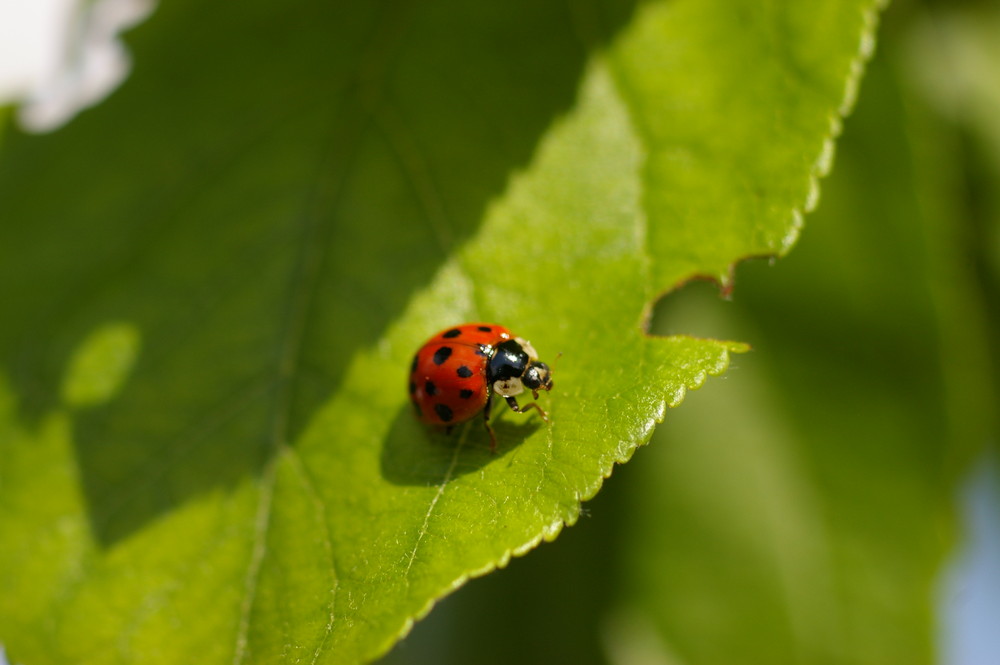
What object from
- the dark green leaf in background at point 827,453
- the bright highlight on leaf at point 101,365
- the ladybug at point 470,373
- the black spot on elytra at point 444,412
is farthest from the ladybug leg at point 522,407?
the dark green leaf in background at point 827,453

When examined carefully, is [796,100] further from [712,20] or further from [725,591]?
[725,591]

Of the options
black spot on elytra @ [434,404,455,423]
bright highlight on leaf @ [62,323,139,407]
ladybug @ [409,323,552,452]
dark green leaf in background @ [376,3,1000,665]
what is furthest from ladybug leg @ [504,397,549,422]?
dark green leaf in background @ [376,3,1000,665]

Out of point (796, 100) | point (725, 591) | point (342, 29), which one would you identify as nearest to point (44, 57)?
point (342, 29)

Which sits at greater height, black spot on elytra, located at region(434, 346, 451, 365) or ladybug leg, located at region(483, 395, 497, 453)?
black spot on elytra, located at region(434, 346, 451, 365)

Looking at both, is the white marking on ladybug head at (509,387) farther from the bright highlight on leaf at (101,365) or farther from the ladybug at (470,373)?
the bright highlight on leaf at (101,365)

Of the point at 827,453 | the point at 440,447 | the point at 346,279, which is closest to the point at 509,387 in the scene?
the point at 440,447

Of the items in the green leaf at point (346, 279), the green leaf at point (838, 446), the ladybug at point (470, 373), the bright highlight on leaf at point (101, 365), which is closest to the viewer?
the green leaf at point (346, 279)

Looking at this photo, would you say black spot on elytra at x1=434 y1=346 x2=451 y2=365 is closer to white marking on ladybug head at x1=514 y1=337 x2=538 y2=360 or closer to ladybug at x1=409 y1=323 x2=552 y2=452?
ladybug at x1=409 y1=323 x2=552 y2=452

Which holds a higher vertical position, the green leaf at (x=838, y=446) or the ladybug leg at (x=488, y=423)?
the ladybug leg at (x=488, y=423)
